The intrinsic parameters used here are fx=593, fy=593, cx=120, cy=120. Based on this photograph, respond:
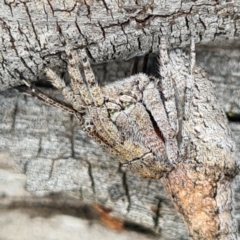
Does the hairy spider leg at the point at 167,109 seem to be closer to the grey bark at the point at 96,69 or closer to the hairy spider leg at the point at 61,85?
the grey bark at the point at 96,69

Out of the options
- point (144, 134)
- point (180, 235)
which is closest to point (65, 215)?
point (180, 235)

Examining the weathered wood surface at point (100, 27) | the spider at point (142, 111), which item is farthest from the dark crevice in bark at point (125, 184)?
the weathered wood surface at point (100, 27)

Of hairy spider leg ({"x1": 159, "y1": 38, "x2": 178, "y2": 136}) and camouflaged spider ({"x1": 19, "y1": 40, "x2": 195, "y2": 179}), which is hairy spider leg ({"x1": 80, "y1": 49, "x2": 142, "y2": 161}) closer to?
camouflaged spider ({"x1": 19, "y1": 40, "x2": 195, "y2": 179})

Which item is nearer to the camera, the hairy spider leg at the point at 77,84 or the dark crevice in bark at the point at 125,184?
the hairy spider leg at the point at 77,84

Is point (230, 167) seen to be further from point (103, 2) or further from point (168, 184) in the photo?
point (103, 2)

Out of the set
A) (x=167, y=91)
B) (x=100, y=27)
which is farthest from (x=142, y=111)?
(x=100, y=27)

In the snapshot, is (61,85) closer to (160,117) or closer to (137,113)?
(137,113)

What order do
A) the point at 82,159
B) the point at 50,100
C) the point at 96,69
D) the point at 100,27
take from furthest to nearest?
the point at 82,159 → the point at 96,69 → the point at 50,100 → the point at 100,27

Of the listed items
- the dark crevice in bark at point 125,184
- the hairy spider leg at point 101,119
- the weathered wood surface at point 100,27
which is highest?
the weathered wood surface at point 100,27
